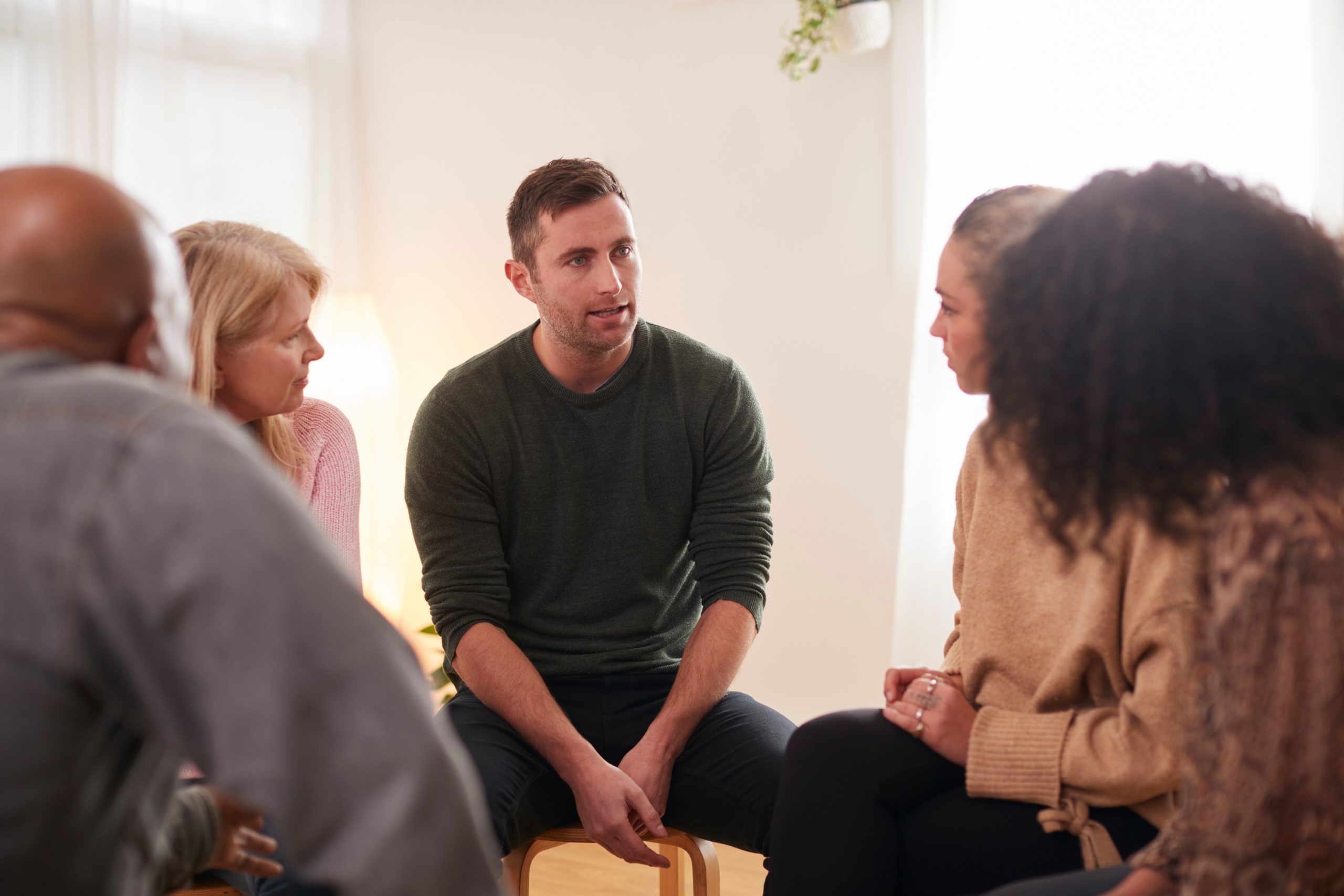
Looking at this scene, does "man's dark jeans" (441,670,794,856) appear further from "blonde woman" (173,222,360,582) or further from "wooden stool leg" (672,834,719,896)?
"blonde woman" (173,222,360,582)

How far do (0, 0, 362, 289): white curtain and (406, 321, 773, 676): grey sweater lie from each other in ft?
5.48

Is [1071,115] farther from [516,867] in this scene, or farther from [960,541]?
[516,867]

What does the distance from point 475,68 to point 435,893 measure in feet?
10.7

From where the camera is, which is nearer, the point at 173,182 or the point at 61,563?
the point at 61,563

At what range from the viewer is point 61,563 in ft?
1.78

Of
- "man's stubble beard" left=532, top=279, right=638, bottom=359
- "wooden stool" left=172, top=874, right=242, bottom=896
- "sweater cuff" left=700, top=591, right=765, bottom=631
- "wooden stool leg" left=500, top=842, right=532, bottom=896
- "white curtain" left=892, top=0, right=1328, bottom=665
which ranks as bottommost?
"wooden stool leg" left=500, top=842, right=532, bottom=896

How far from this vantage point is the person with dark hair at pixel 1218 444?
78 centimetres

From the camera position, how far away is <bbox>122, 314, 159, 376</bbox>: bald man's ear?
2.22ft

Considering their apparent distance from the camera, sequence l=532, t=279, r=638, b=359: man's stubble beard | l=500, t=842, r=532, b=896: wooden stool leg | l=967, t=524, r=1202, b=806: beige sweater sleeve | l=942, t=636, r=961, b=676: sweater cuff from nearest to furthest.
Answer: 1. l=967, t=524, r=1202, b=806: beige sweater sleeve
2. l=942, t=636, r=961, b=676: sweater cuff
3. l=500, t=842, r=532, b=896: wooden stool leg
4. l=532, t=279, r=638, b=359: man's stubble beard

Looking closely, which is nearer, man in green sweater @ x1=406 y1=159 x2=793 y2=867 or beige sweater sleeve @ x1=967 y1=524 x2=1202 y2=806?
beige sweater sleeve @ x1=967 y1=524 x2=1202 y2=806

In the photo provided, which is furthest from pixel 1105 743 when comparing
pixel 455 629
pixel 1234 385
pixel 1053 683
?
pixel 455 629

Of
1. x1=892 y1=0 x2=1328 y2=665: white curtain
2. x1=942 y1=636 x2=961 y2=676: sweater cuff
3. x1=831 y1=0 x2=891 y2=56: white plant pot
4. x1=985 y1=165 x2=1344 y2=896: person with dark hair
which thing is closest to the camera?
→ x1=985 y1=165 x2=1344 y2=896: person with dark hair

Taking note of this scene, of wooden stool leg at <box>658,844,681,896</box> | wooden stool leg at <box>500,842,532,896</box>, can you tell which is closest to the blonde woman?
wooden stool leg at <box>500,842,532,896</box>

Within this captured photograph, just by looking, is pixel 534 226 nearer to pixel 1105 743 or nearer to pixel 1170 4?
pixel 1105 743
